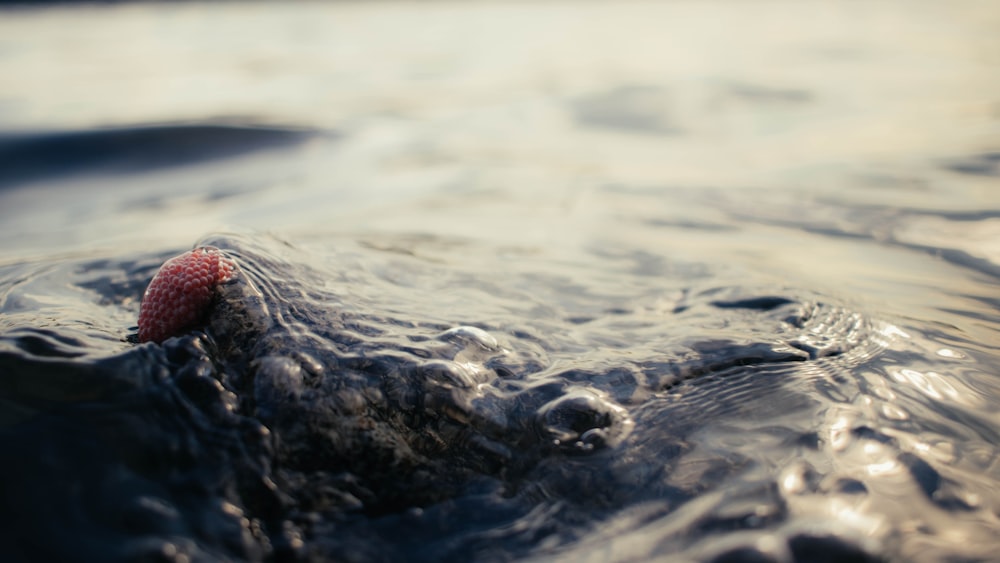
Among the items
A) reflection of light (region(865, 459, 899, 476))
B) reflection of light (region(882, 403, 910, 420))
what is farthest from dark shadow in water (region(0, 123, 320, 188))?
reflection of light (region(865, 459, 899, 476))

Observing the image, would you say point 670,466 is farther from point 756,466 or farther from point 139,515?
point 139,515

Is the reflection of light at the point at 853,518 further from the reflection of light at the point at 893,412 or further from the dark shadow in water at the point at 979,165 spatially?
the dark shadow in water at the point at 979,165

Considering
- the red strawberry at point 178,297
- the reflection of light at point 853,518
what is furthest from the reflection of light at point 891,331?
the red strawberry at point 178,297

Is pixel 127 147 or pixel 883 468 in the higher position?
pixel 127 147

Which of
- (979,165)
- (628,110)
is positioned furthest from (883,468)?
(628,110)

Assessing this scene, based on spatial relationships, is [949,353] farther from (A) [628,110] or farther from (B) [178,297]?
(A) [628,110]

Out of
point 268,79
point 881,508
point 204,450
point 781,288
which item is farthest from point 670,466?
point 268,79
